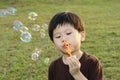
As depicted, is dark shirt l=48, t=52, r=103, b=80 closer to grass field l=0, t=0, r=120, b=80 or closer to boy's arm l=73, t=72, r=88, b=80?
boy's arm l=73, t=72, r=88, b=80

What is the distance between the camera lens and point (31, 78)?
6.60m

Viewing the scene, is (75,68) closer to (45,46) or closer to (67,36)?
(67,36)

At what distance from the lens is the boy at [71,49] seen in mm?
2994

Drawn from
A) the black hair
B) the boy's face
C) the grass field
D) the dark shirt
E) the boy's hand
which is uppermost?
the black hair

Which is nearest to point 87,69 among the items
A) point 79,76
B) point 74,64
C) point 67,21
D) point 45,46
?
point 79,76

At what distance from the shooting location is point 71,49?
9.87 feet

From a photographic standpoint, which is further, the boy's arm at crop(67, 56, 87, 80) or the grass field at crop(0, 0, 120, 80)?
the grass field at crop(0, 0, 120, 80)

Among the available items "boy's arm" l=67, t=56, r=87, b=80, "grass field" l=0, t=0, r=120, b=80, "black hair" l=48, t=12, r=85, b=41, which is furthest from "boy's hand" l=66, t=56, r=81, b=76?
"grass field" l=0, t=0, r=120, b=80

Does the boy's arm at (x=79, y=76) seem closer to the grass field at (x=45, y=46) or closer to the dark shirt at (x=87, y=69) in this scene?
the dark shirt at (x=87, y=69)

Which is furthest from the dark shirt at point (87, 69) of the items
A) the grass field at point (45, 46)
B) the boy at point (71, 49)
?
the grass field at point (45, 46)

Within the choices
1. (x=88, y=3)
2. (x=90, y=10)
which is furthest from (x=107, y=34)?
(x=88, y=3)

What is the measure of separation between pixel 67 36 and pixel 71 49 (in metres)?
0.10

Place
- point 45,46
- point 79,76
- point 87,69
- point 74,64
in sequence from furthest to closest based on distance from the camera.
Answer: point 45,46 → point 87,69 → point 79,76 → point 74,64

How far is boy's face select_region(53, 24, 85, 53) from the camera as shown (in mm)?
2990
